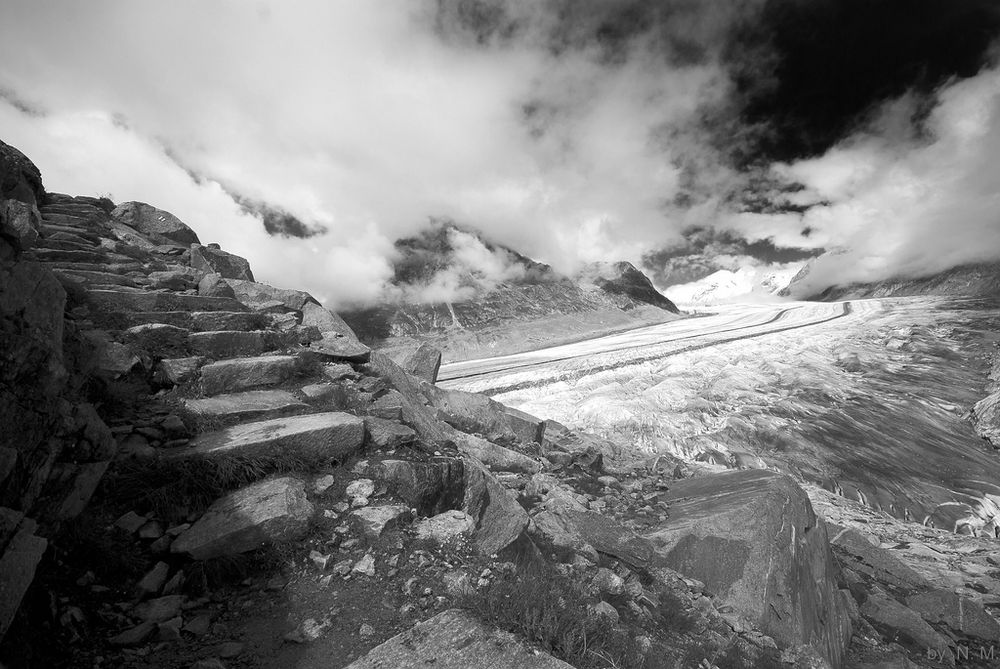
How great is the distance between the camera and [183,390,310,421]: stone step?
6.02 metres

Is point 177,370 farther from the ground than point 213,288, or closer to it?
closer to it

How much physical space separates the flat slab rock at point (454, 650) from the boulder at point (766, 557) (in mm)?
4183

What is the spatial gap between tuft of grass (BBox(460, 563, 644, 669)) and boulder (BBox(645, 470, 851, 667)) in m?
2.99

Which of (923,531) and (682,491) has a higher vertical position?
(682,491)

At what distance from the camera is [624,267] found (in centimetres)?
9506

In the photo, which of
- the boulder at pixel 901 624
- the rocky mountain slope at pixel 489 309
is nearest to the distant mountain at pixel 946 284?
the rocky mountain slope at pixel 489 309

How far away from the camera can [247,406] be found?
6.48 metres

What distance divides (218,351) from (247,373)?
1.37 meters

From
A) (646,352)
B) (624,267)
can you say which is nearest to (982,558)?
(646,352)

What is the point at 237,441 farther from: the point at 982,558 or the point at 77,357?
the point at 982,558

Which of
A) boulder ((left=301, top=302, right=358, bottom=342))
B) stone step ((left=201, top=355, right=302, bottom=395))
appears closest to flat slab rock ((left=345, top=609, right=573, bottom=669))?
stone step ((left=201, top=355, right=302, bottom=395))

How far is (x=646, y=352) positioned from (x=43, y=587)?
3876 cm

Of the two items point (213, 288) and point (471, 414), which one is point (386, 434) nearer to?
point (471, 414)

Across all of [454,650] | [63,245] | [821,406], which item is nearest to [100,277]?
[63,245]
